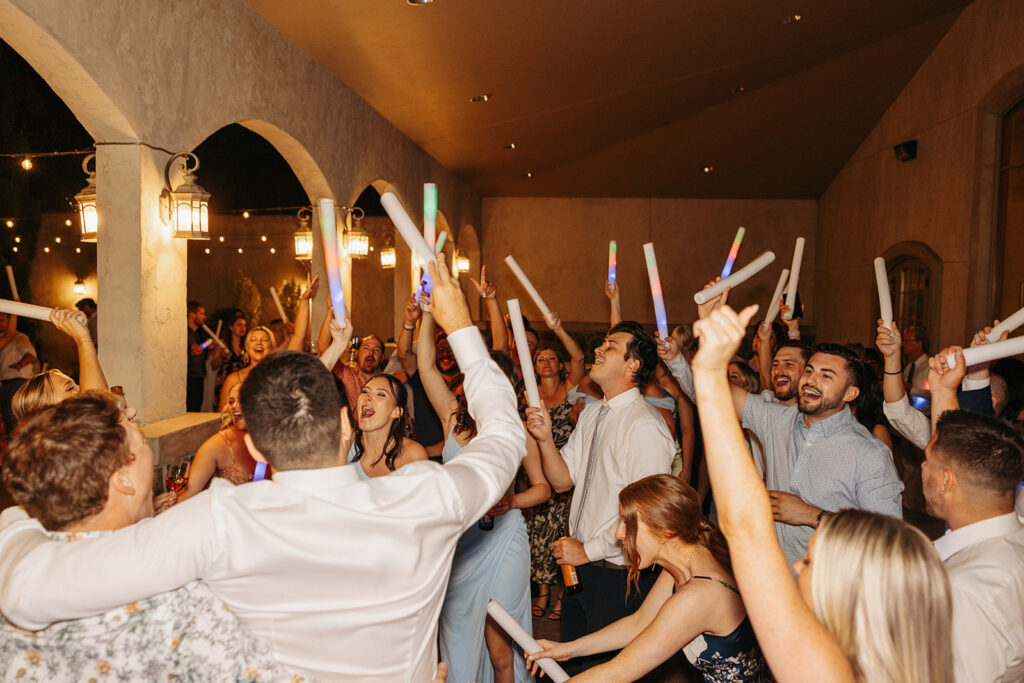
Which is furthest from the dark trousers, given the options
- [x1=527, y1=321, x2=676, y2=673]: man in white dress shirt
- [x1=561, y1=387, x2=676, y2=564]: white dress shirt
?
[x1=561, y1=387, x2=676, y2=564]: white dress shirt

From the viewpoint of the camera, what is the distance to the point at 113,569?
3.52 ft

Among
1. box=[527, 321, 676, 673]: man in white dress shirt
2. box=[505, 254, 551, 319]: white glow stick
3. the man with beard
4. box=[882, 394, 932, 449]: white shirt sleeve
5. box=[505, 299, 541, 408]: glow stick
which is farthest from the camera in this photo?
box=[505, 254, 551, 319]: white glow stick

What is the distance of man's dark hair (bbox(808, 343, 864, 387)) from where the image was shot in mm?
2633

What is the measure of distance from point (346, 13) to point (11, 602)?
4.11 metres

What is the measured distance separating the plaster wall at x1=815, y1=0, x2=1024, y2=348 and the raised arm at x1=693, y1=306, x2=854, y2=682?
7492 millimetres

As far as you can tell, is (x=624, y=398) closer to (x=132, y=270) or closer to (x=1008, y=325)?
(x=1008, y=325)

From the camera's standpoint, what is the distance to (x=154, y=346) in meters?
3.50

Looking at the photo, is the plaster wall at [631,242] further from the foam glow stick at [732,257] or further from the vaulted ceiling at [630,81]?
the foam glow stick at [732,257]

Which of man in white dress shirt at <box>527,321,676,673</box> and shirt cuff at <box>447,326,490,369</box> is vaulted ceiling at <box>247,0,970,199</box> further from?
shirt cuff at <box>447,326,490,369</box>

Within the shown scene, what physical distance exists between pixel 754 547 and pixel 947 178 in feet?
29.0

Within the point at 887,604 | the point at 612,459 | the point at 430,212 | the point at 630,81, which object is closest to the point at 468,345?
the point at 430,212

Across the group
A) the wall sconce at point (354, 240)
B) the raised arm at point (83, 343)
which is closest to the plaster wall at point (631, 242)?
the wall sconce at point (354, 240)

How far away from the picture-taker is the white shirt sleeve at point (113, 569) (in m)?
1.07

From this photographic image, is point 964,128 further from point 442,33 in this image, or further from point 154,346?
point 154,346
